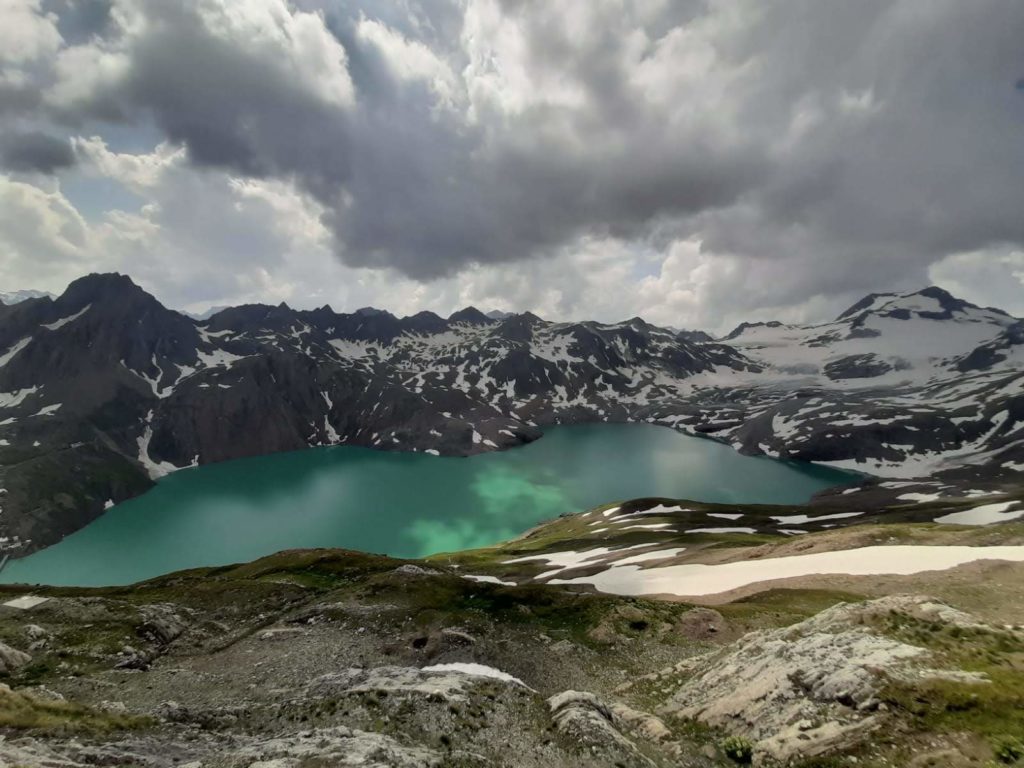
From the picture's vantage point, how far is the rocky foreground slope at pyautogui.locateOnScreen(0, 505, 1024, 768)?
1463cm

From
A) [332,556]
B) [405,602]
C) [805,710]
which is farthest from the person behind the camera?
[332,556]

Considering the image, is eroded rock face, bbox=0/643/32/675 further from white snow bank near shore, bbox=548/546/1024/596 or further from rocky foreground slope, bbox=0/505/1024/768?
white snow bank near shore, bbox=548/546/1024/596

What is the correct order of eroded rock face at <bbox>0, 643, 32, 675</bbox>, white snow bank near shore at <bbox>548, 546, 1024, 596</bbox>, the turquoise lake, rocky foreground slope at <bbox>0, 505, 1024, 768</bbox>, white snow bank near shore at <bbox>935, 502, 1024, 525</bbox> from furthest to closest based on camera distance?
→ 1. the turquoise lake
2. white snow bank near shore at <bbox>935, 502, 1024, 525</bbox>
3. white snow bank near shore at <bbox>548, 546, 1024, 596</bbox>
4. eroded rock face at <bbox>0, 643, 32, 675</bbox>
5. rocky foreground slope at <bbox>0, 505, 1024, 768</bbox>

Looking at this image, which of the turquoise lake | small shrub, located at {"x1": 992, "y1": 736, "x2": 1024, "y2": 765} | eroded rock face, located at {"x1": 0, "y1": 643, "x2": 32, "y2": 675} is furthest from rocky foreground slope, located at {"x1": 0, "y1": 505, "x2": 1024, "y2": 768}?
the turquoise lake

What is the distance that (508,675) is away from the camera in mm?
25547

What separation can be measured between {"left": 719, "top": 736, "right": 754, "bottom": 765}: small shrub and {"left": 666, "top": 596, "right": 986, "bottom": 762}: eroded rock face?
1.11 ft

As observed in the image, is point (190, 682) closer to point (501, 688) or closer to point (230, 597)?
point (230, 597)

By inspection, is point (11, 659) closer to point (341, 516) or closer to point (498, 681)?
point (498, 681)

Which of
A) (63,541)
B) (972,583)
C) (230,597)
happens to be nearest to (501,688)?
(230,597)

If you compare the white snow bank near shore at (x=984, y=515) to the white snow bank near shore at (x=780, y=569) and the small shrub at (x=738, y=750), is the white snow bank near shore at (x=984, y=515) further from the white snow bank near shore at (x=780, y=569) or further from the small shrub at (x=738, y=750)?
the small shrub at (x=738, y=750)

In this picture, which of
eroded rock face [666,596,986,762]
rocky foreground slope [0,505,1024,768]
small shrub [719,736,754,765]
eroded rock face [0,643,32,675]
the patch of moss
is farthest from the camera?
eroded rock face [0,643,32,675]

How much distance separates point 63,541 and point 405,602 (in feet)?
609

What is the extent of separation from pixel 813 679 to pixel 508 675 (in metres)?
15.5

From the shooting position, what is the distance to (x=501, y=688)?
2250cm
